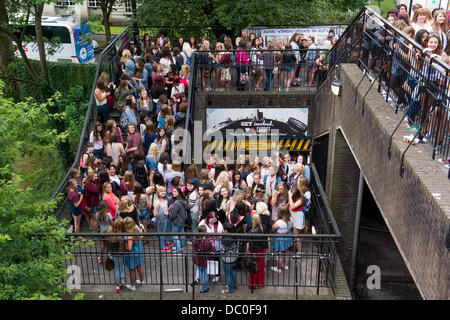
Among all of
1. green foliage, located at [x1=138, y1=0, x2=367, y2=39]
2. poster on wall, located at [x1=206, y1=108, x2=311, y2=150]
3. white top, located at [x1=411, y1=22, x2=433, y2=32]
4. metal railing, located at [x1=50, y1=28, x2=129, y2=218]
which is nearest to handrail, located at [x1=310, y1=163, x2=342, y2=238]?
poster on wall, located at [x1=206, y1=108, x2=311, y2=150]

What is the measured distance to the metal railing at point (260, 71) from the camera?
16172mm

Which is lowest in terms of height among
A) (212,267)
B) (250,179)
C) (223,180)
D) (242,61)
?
(212,267)

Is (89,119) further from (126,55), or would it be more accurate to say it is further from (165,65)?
(165,65)

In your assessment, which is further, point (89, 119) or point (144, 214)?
point (89, 119)

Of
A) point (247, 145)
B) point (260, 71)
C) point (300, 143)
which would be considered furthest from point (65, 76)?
point (300, 143)

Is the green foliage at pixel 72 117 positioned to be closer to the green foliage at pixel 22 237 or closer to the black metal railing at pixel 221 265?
the black metal railing at pixel 221 265

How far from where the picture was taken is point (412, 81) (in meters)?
8.04

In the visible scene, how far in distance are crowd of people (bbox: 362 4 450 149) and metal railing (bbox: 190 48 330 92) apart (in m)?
5.75

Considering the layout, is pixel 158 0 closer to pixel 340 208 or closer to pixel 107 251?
pixel 340 208

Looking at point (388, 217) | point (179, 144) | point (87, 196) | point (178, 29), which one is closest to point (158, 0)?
point (178, 29)

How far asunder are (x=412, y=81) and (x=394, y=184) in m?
1.70

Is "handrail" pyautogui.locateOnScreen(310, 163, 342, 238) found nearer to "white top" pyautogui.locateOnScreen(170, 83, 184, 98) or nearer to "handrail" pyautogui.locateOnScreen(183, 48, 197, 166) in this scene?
"handrail" pyautogui.locateOnScreen(183, 48, 197, 166)

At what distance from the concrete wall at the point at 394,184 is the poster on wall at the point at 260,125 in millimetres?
4163

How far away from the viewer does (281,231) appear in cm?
995
